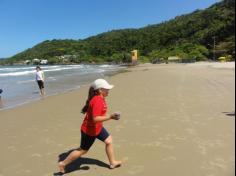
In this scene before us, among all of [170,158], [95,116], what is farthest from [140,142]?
[95,116]

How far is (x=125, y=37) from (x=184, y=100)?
158147 millimetres

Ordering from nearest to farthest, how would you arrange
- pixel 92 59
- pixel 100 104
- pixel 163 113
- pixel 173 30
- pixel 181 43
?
pixel 100 104
pixel 163 113
pixel 181 43
pixel 173 30
pixel 92 59

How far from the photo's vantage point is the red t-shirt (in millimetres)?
4188

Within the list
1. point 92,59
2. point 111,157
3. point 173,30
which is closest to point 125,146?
point 111,157

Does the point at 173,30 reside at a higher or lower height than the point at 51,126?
higher

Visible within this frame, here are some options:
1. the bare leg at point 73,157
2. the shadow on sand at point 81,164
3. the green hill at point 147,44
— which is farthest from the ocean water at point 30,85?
the green hill at point 147,44

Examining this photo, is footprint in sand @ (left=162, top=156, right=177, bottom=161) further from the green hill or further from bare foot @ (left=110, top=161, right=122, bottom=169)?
the green hill

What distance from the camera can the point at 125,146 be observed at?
596 centimetres

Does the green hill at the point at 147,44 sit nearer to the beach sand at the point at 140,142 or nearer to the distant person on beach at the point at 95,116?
the beach sand at the point at 140,142

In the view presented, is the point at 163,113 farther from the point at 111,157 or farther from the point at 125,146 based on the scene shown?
the point at 111,157

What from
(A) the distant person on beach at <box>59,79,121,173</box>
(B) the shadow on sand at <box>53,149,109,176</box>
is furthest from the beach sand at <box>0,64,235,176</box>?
(A) the distant person on beach at <box>59,79,121,173</box>

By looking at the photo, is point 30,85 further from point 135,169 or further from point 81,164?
point 135,169

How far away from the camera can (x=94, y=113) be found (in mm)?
4172

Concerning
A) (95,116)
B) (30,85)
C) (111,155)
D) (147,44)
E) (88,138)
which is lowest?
(30,85)
